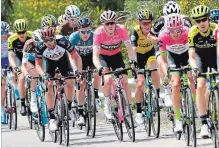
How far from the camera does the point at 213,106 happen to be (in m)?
10.4

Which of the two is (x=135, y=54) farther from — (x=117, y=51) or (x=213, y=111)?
(x=213, y=111)

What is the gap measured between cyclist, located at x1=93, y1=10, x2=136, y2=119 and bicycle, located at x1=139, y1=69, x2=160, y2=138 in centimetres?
37

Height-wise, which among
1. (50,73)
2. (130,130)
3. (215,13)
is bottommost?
(130,130)

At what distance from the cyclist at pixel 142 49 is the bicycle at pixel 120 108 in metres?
0.75

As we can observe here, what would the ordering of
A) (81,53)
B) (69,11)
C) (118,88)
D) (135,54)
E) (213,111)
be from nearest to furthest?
(213,111)
(118,88)
(135,54)
(81,53)
(69,11)

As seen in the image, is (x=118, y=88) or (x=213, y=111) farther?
(x=118, y=88)

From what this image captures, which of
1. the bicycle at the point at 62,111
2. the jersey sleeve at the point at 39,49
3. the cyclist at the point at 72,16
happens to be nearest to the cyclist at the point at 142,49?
the bicycle at the point at 62,111

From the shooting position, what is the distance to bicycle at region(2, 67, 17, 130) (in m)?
15.0

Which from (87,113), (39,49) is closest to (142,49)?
(87,113)

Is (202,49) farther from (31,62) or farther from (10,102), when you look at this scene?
(10,102)

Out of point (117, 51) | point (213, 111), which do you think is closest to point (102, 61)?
point (117, 51)

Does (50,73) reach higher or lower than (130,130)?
higher

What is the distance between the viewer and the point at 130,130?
12.2m

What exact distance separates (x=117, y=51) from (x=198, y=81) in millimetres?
2811
